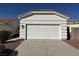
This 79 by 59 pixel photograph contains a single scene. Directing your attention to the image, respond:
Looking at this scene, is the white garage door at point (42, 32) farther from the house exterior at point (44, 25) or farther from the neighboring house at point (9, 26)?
the neighboring house at point (9, 26)

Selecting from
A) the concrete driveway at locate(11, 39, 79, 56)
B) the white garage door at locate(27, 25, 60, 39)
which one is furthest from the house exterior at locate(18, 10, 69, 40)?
the concrete driveway at locate(11, 39, 79, 56)

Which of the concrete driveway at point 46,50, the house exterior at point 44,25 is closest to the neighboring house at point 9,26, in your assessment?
the house exterior at point 44,25

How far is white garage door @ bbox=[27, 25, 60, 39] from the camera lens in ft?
73.9

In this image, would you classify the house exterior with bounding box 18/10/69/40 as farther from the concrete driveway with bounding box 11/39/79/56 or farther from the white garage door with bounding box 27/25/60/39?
the concrete driveway with bounding box 11/39/79/56

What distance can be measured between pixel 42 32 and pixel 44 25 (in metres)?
0.84

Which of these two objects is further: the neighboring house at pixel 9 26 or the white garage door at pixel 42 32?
the neighboring house at pixel 9 26

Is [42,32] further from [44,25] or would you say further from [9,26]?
[9,26]

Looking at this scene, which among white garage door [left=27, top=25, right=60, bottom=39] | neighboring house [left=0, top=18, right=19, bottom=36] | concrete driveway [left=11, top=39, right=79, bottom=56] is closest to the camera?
concrete driveway [left=11, top=39, right=79, bottom=56]

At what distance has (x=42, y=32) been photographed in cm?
2262

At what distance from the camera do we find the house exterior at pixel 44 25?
22531 millimetres

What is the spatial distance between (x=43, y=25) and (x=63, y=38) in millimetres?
2735

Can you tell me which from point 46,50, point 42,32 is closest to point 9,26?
point 42,32

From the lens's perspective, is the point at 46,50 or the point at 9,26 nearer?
the point at 46,50

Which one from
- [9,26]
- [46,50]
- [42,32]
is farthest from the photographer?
→ [9,26]
